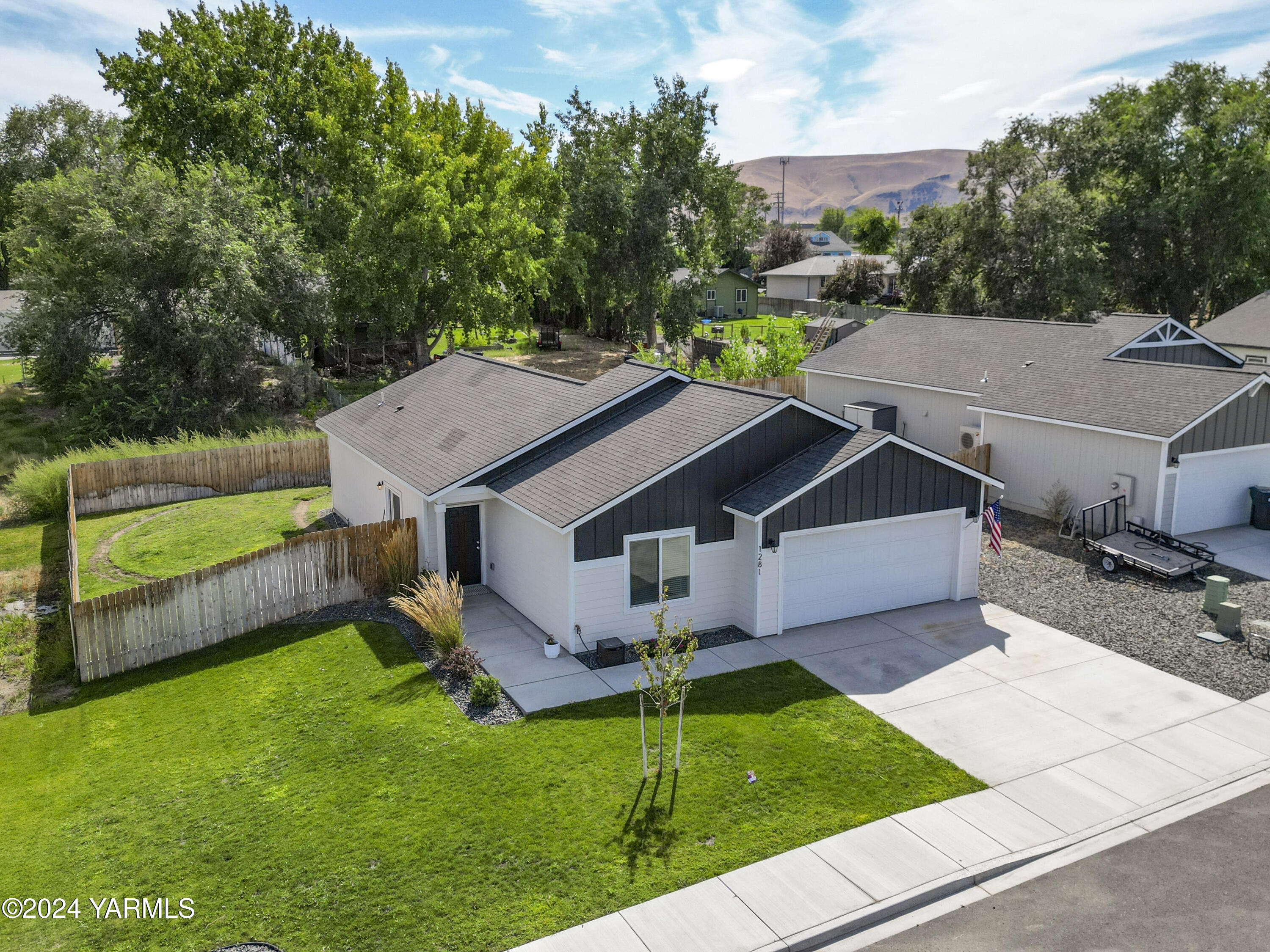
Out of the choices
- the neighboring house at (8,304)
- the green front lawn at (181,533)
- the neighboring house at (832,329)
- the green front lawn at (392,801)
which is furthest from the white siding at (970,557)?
the neighboring house at (8,304)

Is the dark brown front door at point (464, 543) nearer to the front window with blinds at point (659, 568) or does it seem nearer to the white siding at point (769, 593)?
the front window with blinds at point (659, 568)

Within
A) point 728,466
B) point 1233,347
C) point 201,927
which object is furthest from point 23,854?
point 1233,347

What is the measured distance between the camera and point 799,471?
594 inches

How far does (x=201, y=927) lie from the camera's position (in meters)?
8.07

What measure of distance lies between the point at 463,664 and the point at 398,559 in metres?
4.00

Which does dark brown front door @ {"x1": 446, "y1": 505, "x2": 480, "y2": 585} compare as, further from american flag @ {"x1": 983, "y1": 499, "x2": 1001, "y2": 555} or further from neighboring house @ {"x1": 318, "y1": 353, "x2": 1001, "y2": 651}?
american flag @ {"x1": 983, "y1": 499, "x2": 1001, "y2": 555}

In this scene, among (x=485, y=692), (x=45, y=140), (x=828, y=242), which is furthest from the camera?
(x=828, y=242)

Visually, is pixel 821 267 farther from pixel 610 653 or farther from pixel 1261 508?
pixel 610 653

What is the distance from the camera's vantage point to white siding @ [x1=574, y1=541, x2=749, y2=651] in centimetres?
1420

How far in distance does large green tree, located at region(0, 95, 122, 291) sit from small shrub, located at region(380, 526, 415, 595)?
181 feet

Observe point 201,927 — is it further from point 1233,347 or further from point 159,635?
point 1233,347

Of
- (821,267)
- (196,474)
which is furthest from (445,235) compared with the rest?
(821,267)

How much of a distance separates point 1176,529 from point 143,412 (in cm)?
3190

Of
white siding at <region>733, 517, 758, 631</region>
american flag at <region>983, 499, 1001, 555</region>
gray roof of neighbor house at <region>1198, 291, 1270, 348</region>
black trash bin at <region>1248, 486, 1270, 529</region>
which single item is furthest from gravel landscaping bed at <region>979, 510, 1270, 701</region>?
gray roof of neighbor house at <region>1198, 291, 1270, 348</region>
